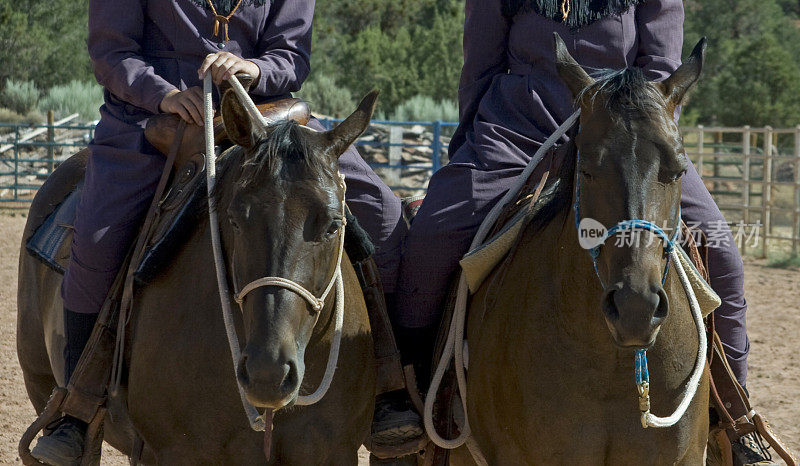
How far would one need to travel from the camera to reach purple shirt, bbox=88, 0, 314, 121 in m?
3.68

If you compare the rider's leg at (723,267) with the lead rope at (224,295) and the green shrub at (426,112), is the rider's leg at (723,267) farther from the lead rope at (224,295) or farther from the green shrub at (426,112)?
the green shrub at (426,112)

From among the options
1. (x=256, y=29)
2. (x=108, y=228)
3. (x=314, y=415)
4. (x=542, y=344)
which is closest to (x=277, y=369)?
(x=314, y=415)

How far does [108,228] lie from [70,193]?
105 centimetres

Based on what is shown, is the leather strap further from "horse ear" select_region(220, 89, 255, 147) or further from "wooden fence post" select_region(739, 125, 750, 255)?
"wooden fence post" select_region(739, 125, 750, 255)

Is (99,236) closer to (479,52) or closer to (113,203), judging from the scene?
(113,203)

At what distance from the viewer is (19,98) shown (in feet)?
79.4

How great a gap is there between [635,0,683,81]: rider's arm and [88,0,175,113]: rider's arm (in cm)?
197

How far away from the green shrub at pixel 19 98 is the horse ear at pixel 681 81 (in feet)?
77.8

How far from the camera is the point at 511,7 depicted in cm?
398

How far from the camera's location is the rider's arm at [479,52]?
4.05 meters

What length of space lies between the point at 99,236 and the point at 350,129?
1.22 m

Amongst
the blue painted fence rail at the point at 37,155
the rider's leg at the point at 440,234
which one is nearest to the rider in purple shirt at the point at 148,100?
the rider's leg at the point at 440,234

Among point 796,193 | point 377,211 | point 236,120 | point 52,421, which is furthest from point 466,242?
point 796,193

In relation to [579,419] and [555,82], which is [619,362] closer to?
[579,419]
